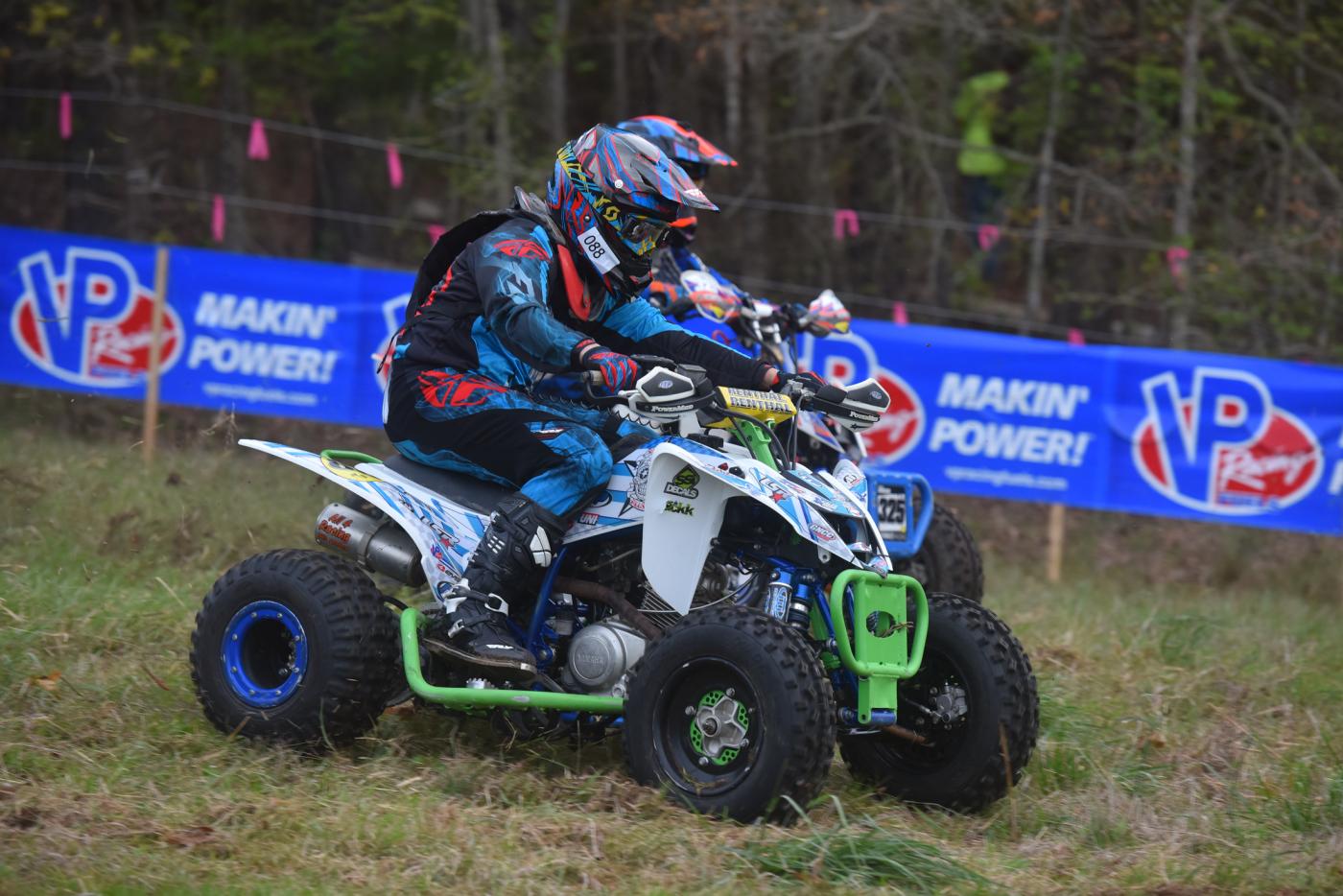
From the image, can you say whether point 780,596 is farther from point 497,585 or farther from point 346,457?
point 346,457

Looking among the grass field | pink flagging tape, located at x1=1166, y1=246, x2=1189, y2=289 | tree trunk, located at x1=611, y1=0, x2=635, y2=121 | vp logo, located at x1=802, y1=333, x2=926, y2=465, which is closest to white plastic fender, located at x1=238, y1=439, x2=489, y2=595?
the grass field

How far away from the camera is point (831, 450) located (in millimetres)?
7617

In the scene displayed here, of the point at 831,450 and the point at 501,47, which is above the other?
the point at 501,47

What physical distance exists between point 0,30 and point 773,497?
1560cm

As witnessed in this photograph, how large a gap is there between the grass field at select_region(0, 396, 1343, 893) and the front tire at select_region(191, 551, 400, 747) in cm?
12

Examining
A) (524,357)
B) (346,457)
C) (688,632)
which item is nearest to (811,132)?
(346,457)

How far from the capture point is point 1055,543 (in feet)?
37.0

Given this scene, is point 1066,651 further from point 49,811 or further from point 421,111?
point 421,111

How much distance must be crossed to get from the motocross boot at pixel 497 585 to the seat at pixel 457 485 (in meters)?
0.23

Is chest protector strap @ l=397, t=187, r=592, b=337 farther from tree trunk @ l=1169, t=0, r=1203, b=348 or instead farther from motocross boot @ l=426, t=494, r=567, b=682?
tree trunk @ l=1169, t=0, r=1203, b=348

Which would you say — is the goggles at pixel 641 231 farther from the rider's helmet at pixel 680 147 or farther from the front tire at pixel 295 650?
the rider's helmet at pixel 680 147

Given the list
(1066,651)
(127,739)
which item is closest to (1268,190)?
(1066,651)

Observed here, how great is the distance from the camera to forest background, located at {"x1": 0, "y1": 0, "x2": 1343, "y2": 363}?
15242mm

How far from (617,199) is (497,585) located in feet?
4.54
